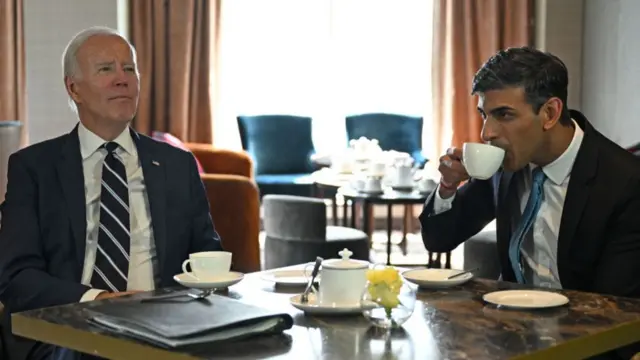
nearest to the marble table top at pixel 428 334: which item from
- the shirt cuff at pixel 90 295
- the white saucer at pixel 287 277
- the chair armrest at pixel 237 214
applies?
the white saucer at pixel 287 277

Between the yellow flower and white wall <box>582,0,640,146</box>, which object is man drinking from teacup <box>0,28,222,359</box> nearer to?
the yellow flower

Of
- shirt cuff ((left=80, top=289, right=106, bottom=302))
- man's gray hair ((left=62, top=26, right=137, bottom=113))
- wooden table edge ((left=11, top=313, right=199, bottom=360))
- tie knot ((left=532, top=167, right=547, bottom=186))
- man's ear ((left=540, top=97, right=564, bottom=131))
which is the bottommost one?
shirt cuff ((left=80, top=289, right=106, bottom=302))

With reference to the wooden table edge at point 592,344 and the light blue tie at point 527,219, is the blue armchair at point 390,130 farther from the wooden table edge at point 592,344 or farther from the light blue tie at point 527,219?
the wooden table edge at point 592,344

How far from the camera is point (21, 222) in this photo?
7.91 ft

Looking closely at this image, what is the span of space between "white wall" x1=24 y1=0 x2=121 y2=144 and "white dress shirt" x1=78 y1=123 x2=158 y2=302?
4015 mm


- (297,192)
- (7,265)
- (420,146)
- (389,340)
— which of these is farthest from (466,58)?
(389,340)

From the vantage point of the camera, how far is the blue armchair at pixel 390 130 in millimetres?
7523

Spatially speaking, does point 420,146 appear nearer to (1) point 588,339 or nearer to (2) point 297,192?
(2) point 297,192

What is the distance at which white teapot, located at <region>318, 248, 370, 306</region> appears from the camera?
1861 millimetres

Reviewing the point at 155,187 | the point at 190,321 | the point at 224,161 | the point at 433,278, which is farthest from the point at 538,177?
the point at 224,161

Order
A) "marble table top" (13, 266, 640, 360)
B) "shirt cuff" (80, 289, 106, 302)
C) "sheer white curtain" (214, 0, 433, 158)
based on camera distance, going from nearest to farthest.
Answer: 1. "marble table top" (13, 266, 640, 360)
2. "shirt cuff" (80, 289, 106, 302)
3. "sheer white curtain" (214, 0, 433, 158)

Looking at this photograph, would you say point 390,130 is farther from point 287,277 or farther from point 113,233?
point 287,277

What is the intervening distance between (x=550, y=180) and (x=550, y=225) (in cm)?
11

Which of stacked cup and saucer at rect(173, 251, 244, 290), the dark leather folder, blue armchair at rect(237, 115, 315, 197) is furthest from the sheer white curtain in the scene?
the dark leather folder
